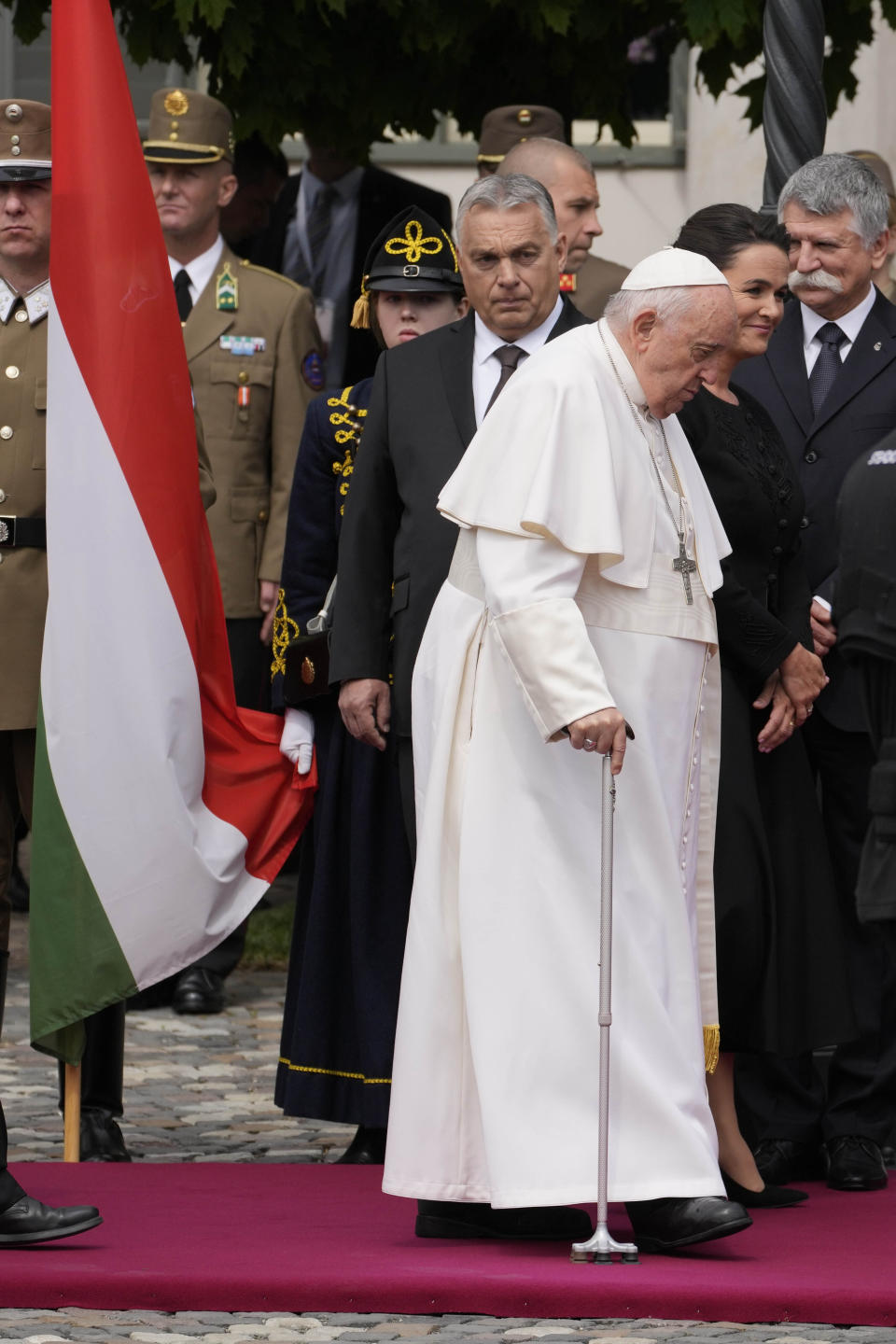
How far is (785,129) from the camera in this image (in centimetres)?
783

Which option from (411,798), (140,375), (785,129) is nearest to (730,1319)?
(411,798)

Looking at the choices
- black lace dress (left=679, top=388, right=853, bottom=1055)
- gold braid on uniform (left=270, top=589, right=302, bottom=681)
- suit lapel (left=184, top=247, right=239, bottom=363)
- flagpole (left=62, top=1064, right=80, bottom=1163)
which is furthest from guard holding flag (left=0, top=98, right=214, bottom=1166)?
suit lapel (left=184, top=247, right=239, bottom=363)

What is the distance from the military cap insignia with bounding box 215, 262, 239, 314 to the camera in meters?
8.65

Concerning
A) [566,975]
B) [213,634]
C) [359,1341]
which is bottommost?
[359,1341]

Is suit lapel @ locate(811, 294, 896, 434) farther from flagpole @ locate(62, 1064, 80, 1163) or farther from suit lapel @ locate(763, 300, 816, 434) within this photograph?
flagpole @ locate(62, 1064, 80, 1163)

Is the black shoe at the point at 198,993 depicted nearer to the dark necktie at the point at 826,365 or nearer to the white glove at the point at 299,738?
the white glove at the point at 299,738

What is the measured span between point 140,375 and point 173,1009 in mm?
2804

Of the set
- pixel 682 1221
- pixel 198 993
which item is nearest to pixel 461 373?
pixel 682 1221

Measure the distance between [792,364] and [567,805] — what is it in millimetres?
1658

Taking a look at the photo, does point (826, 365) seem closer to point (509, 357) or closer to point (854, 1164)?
point (509, 357)

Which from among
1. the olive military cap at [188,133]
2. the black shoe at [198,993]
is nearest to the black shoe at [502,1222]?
the black shoe at [198,993]

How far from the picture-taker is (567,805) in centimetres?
545

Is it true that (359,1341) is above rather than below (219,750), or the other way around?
below

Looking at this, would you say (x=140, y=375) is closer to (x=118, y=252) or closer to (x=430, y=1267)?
(x=118, y=252)
